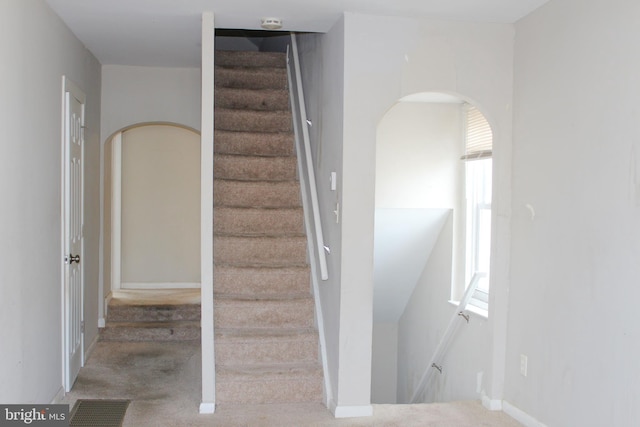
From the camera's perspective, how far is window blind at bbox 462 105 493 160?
5.45 meters

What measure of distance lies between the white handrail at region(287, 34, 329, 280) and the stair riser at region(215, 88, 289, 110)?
0.46 feet

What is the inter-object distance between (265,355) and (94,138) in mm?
2444

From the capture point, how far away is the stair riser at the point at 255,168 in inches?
215

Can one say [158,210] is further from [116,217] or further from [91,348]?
[91,348]

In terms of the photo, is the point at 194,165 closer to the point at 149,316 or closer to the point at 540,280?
the point at 149,316

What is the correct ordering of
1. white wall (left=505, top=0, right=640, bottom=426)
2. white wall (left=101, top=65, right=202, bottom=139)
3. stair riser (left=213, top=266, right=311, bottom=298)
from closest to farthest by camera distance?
white wall (left=505, top=0, right=640, bottom=426), stair riser (left=213, top=266, right=311, bottom=298), white wall (left=101, top=65, right=202, bottom=139)

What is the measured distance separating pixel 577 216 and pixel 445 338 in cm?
250

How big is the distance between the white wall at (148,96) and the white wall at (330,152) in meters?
1.57

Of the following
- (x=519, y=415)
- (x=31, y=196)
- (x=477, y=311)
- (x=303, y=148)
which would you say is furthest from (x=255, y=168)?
(x=519, y=415)

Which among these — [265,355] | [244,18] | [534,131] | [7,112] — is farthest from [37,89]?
[534,131]

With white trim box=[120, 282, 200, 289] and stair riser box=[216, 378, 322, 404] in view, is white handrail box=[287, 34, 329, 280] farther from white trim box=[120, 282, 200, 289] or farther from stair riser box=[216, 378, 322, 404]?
white trim box=[120, 282, 200, 289]

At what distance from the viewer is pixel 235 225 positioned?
203 inches

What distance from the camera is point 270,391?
4.28 metres

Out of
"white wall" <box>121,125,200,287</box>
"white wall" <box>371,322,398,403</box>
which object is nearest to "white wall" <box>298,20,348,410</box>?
"white wall" <box>121,125,200,287</box>
